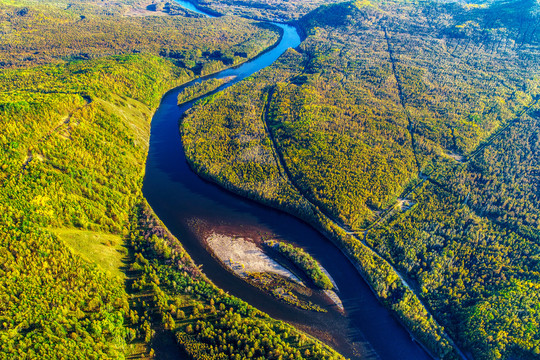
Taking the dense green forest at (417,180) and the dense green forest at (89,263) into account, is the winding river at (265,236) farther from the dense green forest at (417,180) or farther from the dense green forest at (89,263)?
the dense green forest at (89,263)

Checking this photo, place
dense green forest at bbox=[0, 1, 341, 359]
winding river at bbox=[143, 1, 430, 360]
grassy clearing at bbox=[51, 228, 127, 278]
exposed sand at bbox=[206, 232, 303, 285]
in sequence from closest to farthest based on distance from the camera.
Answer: dense green forest at bbox=[0, 1, 341, 359], winding river at bbox=[143, 1, 430, 360], grassy clearing at bbox=[51, 228, 127, 278], exposed sand at bbox=[206, 232, 303, 285]

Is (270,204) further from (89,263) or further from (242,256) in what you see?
(89,263)

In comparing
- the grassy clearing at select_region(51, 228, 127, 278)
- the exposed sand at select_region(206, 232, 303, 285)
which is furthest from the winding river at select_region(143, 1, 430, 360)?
the grassy clearing at select_region(51, 228, 127, 278)

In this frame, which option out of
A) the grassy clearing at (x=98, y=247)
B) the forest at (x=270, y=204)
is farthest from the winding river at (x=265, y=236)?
the grassy clearing at (x=98, y=247)

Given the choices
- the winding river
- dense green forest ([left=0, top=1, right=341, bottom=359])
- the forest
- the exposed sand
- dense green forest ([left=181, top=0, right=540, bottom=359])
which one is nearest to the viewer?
dense green forest ([left=0, top=1, right=341, bottom=359])

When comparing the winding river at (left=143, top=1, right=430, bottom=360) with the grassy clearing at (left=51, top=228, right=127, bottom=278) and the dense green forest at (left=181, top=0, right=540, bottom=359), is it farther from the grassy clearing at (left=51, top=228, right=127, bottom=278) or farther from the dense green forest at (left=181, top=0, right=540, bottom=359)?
the grassy clearing at (left=51, top=228, right=127, bottom=278)

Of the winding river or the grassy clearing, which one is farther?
the grassy clearing

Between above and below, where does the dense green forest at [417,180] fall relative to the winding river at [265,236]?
above
